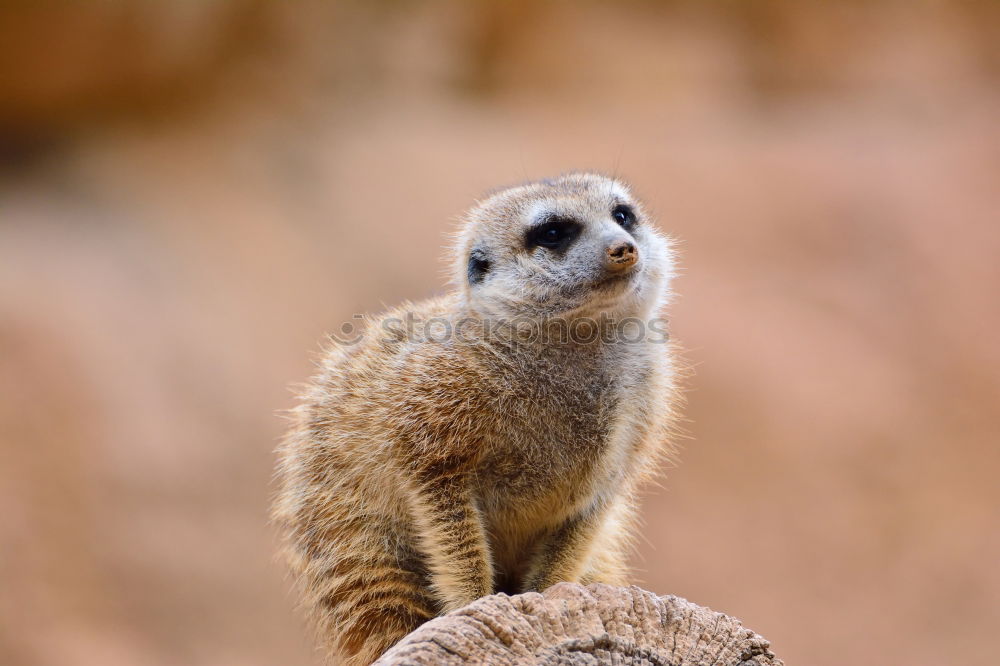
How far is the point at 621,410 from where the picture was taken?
2057mm

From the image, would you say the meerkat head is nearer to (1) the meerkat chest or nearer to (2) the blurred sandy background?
(1) the meerkat chest

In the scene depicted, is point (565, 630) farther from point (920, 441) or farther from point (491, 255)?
point (920, 441)

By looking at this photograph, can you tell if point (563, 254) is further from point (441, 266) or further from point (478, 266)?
point (441, 266)

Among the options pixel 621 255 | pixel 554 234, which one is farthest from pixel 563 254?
pixel 621 255

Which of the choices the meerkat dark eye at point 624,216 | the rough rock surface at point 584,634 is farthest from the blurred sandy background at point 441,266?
the rough rock surface at point 584,634

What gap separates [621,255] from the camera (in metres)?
2.02

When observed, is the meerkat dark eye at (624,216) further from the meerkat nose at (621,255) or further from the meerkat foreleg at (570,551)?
the meerkat foreleg at (570,551)

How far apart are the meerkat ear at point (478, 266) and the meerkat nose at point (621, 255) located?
0.35 m

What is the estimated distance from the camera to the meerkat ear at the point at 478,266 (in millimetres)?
2293

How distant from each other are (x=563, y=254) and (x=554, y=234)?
78mm

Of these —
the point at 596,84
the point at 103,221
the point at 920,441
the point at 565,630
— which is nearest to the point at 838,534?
the point at 920,441

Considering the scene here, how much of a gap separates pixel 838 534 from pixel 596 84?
2582mm

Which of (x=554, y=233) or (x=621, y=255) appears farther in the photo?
(x=554, y=233)

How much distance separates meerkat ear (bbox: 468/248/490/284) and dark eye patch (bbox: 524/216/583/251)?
0.11 metres
